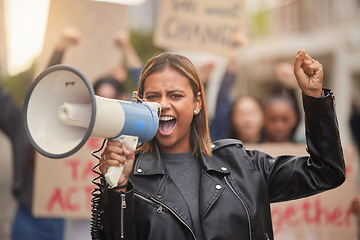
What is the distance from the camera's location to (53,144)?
1502mm

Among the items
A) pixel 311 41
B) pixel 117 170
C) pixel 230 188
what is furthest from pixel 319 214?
pixel 311 41

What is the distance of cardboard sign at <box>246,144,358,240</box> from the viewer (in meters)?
3.64

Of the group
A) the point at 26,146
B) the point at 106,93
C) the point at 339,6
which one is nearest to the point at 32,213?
the point at 26,146

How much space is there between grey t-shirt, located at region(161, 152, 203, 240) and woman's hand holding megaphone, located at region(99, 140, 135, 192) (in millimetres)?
233

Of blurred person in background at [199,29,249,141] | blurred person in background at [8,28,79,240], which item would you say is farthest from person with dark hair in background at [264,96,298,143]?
blurred person in background at [8,28,79,240]

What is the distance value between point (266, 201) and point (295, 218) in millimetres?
1947

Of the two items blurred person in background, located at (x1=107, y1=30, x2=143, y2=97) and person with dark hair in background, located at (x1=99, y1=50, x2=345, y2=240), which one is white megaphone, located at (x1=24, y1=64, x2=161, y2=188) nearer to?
person with dark hair in background, located at (x1=99, y1=50, x2=345, y2=240)

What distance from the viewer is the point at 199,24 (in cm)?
396

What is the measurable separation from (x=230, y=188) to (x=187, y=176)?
0.16m

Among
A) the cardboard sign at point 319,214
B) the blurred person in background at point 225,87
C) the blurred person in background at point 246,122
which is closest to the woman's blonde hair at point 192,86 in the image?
the cardboard sign at point 319,214

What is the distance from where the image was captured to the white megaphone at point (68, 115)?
4.84 ft

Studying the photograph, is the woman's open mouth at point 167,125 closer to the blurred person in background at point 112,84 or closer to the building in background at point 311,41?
the blurred person in background at point 112,84

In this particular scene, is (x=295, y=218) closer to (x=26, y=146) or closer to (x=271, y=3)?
(x=26, y=146)

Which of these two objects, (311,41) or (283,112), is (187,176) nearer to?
(283,112)
